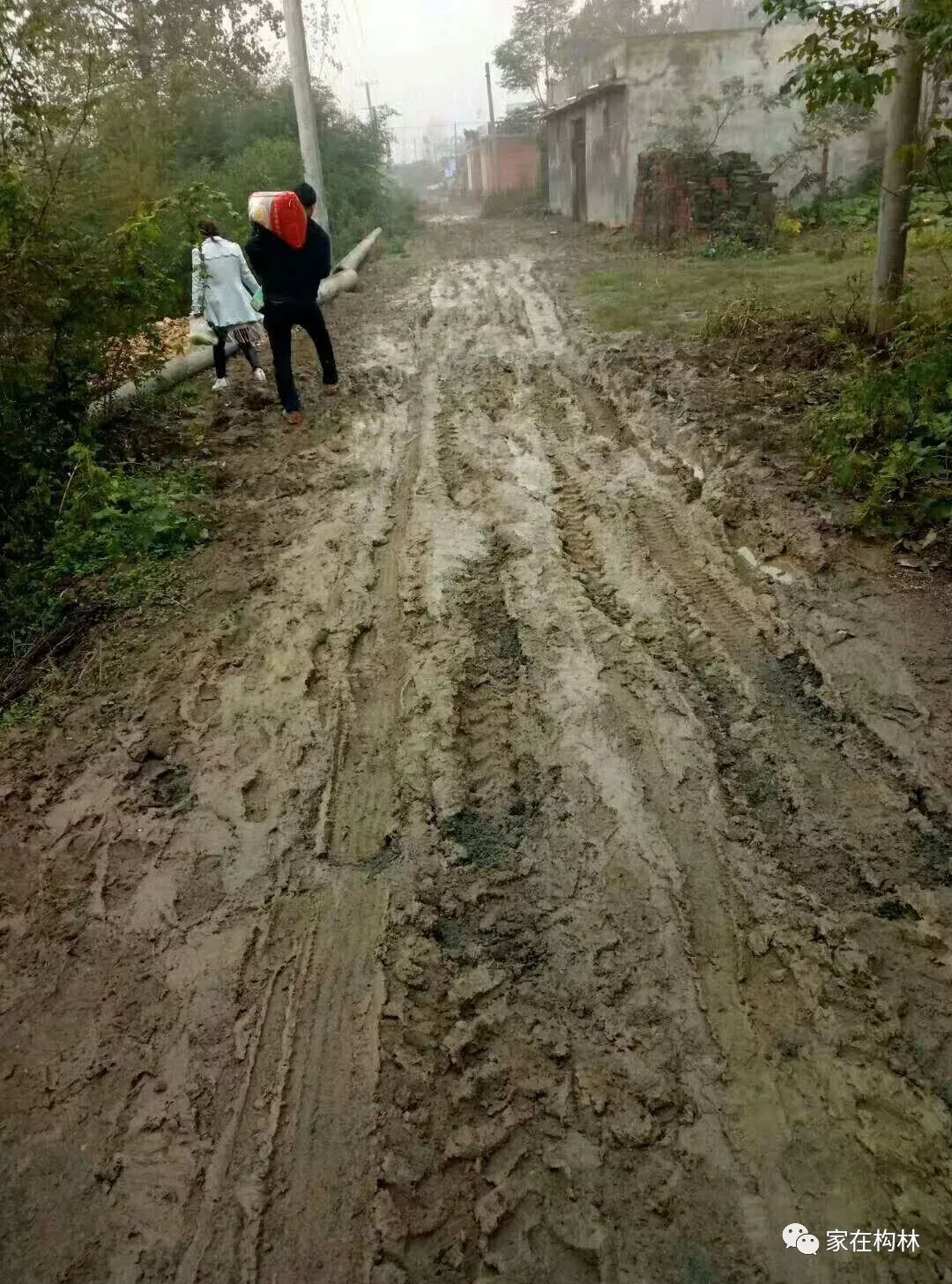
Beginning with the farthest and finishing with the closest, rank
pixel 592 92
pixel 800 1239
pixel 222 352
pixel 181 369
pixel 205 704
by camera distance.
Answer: pixel 592 92
pixel 181 369
pixel 222 352
pixel 205 704
pixel 800 1239

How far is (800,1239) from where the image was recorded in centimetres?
168

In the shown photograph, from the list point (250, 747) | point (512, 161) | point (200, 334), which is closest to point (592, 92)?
point (200, 334)

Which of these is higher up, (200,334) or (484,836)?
(200,334)

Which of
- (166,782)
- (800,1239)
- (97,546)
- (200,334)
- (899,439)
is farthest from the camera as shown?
(200,334)

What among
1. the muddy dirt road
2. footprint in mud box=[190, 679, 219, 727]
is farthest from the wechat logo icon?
footprint in mud box=[190, 679, 219, 727]

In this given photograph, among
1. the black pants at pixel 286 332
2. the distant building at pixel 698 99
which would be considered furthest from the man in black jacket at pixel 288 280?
the distant building at pixel 698 99

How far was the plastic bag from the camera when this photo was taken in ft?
25.8

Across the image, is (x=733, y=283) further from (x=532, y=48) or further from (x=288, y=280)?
(x=532, y=48)

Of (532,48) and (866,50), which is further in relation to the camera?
(532,48)

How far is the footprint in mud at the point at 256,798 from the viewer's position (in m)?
2.86

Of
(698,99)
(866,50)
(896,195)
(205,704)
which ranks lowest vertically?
(205,704)

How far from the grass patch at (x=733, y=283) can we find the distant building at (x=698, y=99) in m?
3.48

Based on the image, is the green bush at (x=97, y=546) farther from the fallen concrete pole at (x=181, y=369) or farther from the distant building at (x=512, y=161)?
the distant building at (x=512, y=161)

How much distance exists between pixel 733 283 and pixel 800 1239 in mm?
10282
